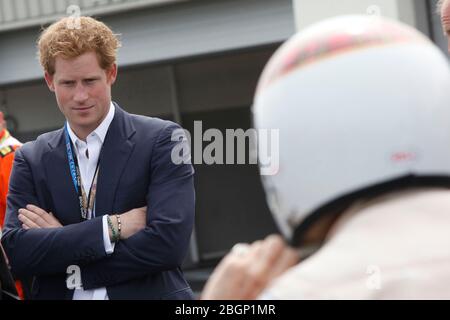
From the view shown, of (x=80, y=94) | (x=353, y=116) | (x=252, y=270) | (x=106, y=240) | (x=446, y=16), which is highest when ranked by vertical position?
(x=446, y=16)

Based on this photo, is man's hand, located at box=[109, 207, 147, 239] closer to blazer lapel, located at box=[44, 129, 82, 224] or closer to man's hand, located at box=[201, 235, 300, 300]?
blazer lapel, located at box=[44, 129, 82, 224]

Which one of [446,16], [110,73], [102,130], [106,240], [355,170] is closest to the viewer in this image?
[355,170]

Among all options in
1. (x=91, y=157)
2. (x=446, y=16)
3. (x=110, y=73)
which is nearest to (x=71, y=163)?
(x=91, y=157)

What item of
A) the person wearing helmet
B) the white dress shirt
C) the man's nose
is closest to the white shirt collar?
the white dress shirt

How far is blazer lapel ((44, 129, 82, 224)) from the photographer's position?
3305 mm

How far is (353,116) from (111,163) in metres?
1.97

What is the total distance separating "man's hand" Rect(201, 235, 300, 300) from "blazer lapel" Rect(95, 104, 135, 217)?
5.87 ft

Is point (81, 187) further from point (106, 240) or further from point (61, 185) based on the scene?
point (106, 240)

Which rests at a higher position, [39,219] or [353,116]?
[353,116]

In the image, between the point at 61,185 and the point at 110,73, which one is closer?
the point at 61,185

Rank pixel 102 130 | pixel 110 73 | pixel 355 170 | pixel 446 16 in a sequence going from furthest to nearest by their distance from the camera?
pixel 446 16, pixel 110 73, pixel 102 130, pixel 355 170

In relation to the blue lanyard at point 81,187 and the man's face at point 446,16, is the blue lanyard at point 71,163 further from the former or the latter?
the man's face at point 446,16

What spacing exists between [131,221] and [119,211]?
0.19 ft

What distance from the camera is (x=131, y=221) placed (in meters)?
3.28
